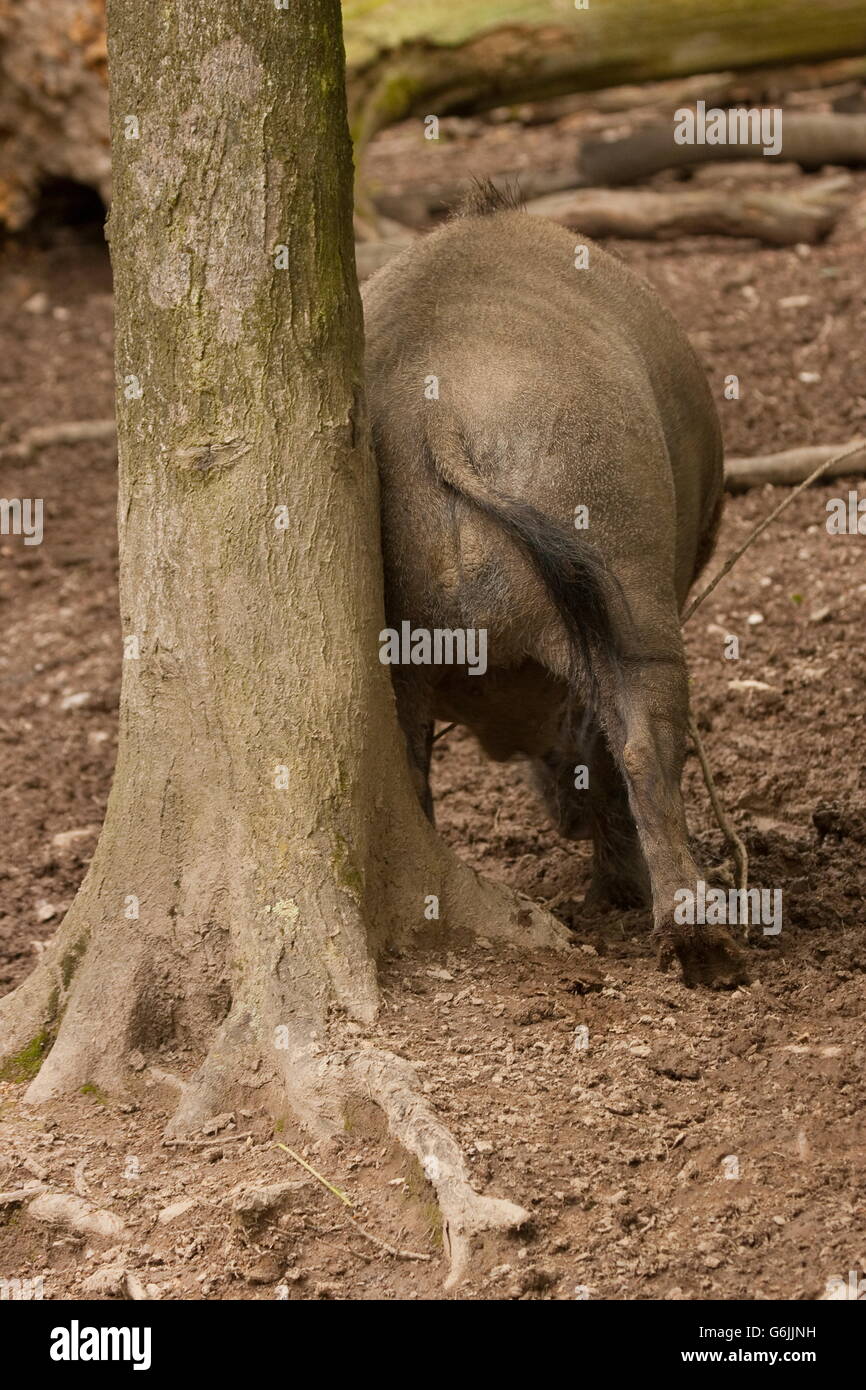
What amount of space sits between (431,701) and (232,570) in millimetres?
740

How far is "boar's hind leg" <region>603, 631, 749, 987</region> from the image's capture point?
11.7 ft

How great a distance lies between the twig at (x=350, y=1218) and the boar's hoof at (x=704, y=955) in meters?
1.00

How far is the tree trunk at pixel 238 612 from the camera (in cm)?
331

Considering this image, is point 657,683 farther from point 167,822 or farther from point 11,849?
point 11,849

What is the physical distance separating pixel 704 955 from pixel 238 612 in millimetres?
1324

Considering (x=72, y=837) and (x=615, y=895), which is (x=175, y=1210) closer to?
(x=615, y=895)

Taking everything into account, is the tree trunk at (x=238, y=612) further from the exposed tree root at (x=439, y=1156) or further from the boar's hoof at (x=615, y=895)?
the boar's hoof at (x=615, y=895)

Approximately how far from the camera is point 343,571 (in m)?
3.49

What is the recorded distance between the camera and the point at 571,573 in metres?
3.46

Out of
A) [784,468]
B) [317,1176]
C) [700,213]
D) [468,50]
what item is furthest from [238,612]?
[468,50]

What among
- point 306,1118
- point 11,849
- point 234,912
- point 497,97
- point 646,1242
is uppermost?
point 497,97

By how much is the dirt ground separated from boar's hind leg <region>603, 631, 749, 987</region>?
0.10 metres

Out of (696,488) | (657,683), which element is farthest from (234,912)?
(696,488)

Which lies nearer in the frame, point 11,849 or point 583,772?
point 583,772
